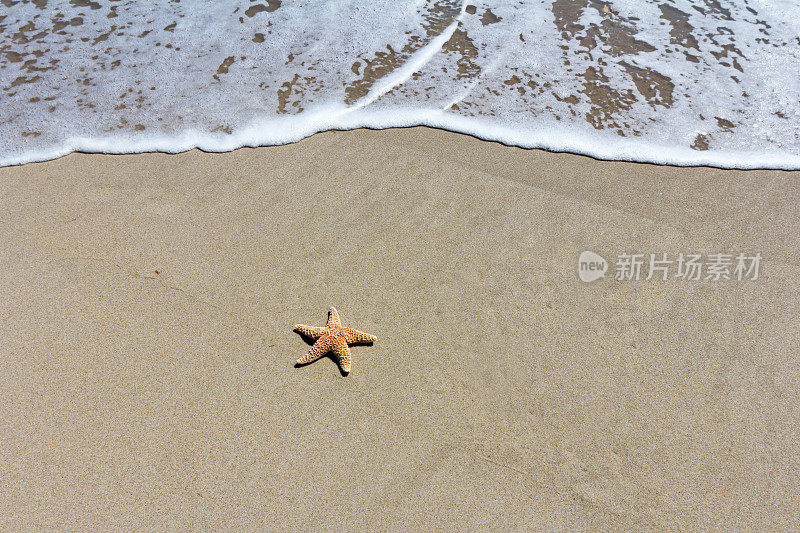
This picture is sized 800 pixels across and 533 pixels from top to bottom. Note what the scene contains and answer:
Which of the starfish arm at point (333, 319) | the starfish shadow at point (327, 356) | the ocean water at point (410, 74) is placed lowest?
the starfish shadow at point (327, 356)

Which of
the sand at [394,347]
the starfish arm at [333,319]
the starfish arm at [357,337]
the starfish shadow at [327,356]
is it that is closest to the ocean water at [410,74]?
the sand at [394,347]

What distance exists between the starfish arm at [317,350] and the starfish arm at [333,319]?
11cm

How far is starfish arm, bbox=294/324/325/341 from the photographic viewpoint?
115 inches

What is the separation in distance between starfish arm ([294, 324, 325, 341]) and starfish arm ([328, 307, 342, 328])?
0.07 metres


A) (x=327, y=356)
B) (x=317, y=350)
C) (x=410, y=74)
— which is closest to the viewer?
(x=317, y=350)

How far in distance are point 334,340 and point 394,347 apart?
1.29ft

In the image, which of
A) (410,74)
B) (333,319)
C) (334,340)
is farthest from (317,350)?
(410,74)

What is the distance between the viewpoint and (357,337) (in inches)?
116

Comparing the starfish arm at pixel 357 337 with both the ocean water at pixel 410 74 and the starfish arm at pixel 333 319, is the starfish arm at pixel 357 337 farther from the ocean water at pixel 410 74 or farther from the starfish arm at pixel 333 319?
the ocean water at pixel 410 74

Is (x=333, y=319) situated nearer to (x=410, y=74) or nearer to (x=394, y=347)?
(x=394, y=347)

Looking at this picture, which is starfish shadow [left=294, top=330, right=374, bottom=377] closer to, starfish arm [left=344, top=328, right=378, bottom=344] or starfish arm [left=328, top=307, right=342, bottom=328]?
starfish arm [left=344, top=328, right=378, bottom=344]

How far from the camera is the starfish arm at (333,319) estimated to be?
2.97m

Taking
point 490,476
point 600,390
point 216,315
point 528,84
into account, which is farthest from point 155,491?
point 528,84

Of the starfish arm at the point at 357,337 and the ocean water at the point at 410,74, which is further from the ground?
the ocean water at the point at 410,74
